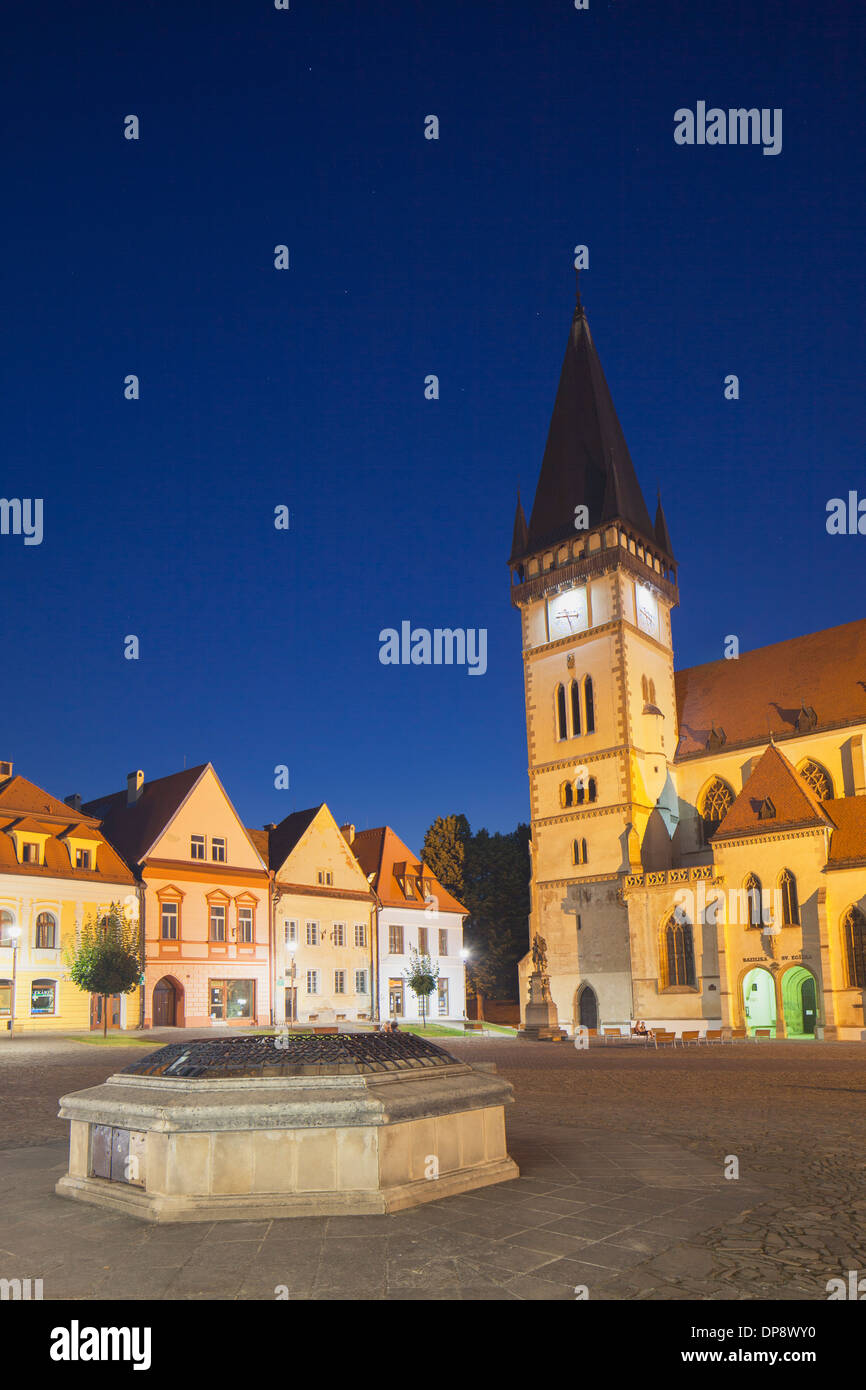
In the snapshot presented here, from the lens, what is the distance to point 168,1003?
43.6m

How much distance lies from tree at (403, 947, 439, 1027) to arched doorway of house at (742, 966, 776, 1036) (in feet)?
44.8

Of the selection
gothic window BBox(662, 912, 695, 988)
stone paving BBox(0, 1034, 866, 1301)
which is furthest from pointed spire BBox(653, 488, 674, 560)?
stone paving BBox(0, 1034, 866, 1301)

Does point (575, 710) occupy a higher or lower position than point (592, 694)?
lower

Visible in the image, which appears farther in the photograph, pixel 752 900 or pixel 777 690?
pixel 777 690

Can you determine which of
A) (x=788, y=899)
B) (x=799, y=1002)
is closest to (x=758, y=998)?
(x=799, y=1002)

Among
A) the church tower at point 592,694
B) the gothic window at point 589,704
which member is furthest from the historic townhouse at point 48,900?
the gothic window at point 589,704

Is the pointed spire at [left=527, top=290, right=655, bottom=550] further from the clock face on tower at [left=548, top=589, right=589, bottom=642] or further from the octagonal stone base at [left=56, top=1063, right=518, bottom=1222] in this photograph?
the octagonal stone base at [left=56, top=1063, right=518, bottom=1222]

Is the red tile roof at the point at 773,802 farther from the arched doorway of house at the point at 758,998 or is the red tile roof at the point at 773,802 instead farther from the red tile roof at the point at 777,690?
the arched doorway of house at the point at 758,998

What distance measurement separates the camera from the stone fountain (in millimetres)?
6883

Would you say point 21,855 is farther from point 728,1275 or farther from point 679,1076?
point 728,1275

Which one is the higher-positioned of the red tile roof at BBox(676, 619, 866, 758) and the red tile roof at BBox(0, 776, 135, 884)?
the red tile roof at BBox(676, 619, 866, 758)

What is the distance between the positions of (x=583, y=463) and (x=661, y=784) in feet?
59.6

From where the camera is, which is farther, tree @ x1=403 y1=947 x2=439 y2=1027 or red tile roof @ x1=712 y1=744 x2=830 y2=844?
tree @ x1=403 y1=947 x2=439 y2=1027

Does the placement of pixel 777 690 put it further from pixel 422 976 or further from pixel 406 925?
pixel 406 925
